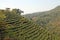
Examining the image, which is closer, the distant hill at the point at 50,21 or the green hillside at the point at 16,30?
the green hillside at the point at 16,30

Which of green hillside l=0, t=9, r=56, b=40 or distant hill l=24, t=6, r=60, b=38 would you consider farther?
distant hill l=24, t=6, r=60, b=38

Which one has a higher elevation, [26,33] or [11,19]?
[11,19]

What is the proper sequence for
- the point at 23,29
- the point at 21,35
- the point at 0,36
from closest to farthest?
the point at 0,36
the point at 21,35
the point at 23,29

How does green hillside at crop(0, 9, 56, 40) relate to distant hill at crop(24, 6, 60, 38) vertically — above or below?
above

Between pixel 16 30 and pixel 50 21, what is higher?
pixel 16 30

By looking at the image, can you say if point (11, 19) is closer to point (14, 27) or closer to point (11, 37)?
point (14, 27)

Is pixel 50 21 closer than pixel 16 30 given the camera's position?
No

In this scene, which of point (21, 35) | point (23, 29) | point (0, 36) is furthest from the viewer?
point (23, 29)

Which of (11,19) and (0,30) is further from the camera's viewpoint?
(11,19)

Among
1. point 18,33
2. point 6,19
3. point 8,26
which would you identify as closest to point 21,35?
point 18,33

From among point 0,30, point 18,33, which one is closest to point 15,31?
point 18,33

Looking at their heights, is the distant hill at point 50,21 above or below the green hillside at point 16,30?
below
